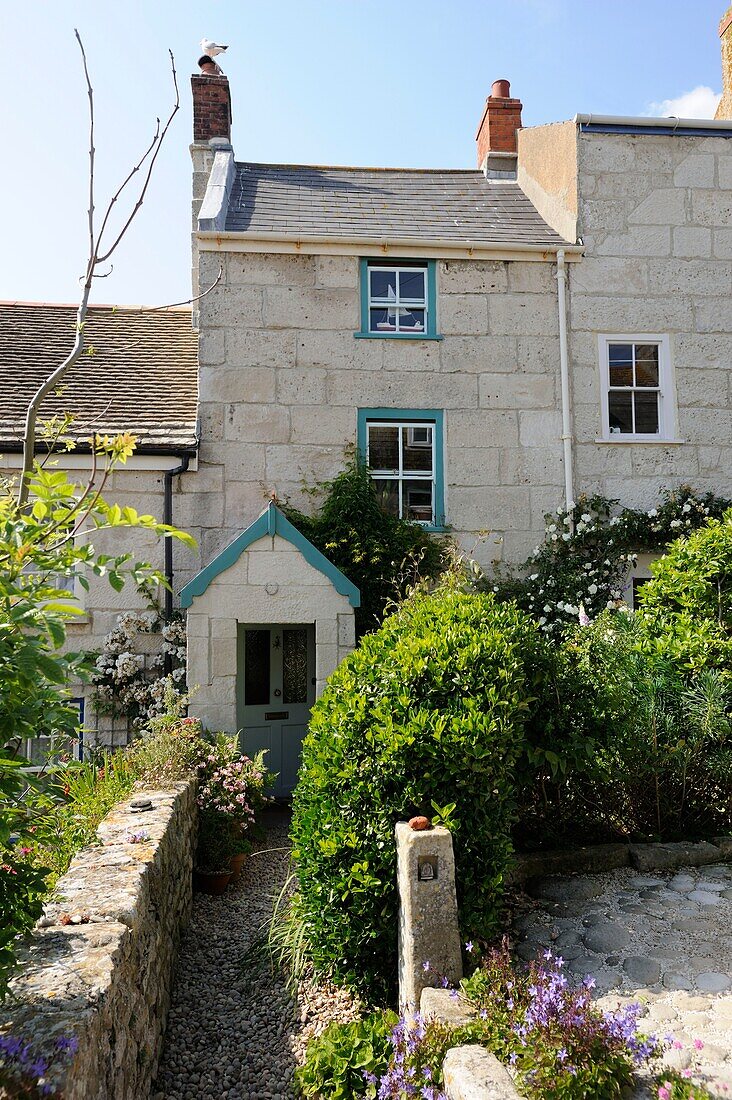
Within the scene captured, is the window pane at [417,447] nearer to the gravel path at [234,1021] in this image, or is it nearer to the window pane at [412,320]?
the window pane at [412,320]

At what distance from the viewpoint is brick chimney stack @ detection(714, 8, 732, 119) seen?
13039mm

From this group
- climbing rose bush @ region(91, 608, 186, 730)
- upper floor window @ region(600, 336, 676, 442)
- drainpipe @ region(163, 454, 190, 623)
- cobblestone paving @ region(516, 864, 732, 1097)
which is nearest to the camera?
cobblestone paving @ region(516, 864, 732, 1097)

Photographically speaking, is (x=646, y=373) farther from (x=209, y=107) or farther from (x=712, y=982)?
(x=712, y=982)

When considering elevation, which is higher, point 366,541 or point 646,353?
point 646,353

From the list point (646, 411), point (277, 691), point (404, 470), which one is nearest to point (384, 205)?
point (404, 470)

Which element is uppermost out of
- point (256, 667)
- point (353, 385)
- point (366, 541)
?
point (353, 385)

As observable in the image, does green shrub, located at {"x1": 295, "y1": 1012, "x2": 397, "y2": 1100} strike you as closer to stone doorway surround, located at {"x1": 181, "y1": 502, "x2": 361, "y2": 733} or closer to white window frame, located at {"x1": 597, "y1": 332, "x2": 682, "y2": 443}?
stone doorway surround, located at {"x1": 181, "y1": 502, "x2": 361, "y2": 733}

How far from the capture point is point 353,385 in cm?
1087

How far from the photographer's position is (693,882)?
5383 mm

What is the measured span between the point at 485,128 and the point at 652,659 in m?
10.9

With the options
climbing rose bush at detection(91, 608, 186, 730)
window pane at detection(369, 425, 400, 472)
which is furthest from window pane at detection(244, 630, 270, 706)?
window pane at detection(369, 425, 400, 472)

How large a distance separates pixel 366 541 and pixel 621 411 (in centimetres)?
434

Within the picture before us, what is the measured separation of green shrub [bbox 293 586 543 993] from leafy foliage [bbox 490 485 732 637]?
581cm

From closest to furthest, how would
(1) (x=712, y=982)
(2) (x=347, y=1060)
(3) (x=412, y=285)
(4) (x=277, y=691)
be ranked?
1. (2) (x=347, y=1060)
2. (1) (x=712, y=982)
3. (4) (x=277, y=691)
4. (3) (x=412, y=285)
